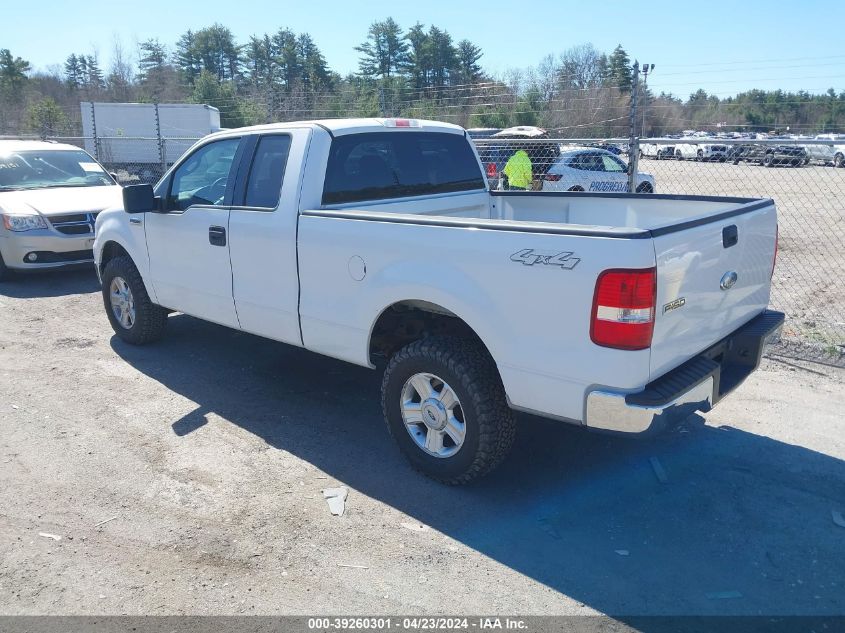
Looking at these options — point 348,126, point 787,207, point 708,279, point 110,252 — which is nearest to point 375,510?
point 708,279

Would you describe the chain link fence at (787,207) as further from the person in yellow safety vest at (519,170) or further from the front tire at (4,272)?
the front tire at (4,272)

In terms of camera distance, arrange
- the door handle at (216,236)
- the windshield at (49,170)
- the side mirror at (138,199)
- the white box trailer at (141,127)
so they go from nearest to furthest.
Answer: the door handle at (216,236), the side mirror at (138,199), the windshield at (49,170), the white box trailer at (141,127)

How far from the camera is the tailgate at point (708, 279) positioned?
3.23 m

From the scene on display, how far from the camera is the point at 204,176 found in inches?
216

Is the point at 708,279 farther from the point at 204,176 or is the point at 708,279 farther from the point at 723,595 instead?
the point at 204,176

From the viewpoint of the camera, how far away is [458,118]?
64.8 ft

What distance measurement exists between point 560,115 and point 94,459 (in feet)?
55.0

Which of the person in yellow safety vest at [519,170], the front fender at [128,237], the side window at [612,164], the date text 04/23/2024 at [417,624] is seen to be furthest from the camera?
the side window at [612,164]

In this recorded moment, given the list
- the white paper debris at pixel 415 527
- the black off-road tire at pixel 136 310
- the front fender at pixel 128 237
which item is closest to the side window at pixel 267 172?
the front fender at pixel 128 237

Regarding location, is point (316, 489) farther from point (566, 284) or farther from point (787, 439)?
point (787, 439)

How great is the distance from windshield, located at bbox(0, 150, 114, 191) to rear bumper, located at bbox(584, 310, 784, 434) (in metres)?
9.30

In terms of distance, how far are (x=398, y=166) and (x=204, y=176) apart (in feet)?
5.18

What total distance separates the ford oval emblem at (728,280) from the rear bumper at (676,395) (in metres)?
0.34

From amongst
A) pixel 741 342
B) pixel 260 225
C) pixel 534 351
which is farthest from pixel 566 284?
pixel 260 225
